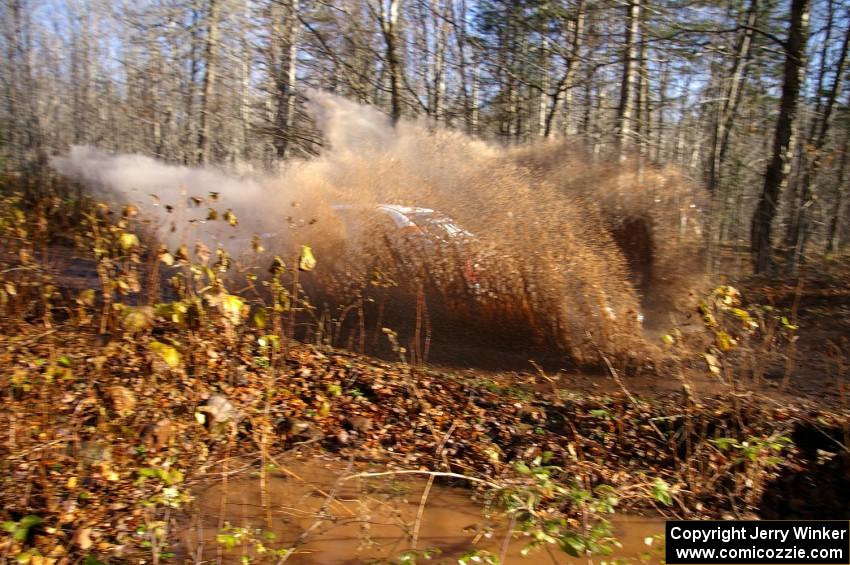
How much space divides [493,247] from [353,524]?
182 inches

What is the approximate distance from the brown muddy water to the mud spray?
293 centimetres

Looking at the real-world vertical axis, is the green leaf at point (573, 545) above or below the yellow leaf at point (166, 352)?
below

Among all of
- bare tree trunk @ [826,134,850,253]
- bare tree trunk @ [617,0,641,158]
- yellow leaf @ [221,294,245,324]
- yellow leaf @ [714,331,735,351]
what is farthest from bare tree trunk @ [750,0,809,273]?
yellow leaf @ [221,294,245,324]

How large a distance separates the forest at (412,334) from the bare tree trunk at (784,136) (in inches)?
1.9

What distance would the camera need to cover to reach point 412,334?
8414 mm

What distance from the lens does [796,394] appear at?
263 inches

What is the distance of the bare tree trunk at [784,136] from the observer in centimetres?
1058

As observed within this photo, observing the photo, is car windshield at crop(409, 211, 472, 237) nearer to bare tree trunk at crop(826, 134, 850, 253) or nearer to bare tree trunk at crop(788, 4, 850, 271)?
bare tree trunk at crop(788, 4, 850, 271)

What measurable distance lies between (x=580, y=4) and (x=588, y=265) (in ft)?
24.4

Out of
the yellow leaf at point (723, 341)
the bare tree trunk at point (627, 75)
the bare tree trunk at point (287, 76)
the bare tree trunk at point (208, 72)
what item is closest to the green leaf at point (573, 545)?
the yellow leaf at point (723, 341)

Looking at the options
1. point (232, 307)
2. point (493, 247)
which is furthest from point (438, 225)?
point (232, 307)

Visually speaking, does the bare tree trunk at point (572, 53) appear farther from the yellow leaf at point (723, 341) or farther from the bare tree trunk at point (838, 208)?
the bare tree trunk at point (838, 208)

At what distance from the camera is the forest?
4465 mm

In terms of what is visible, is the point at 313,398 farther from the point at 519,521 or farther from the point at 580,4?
the point at 580,4
